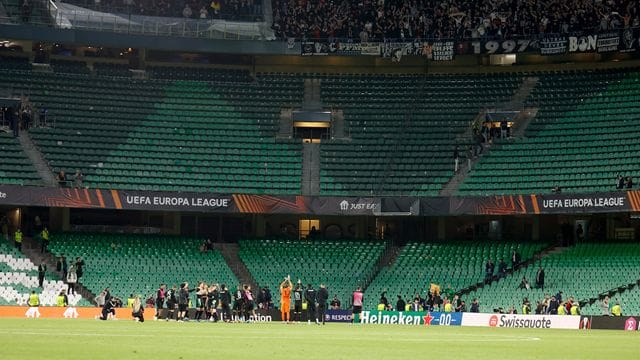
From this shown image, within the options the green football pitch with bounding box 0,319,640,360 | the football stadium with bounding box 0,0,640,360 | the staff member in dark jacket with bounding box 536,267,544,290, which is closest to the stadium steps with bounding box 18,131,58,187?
the football stadium with bounding box 0,0,640,360

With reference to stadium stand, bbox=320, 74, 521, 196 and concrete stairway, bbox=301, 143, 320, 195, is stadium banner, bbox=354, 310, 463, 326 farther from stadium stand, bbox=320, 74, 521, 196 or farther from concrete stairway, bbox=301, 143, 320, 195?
concrete stairway, bbox=301, 143, 320, 195

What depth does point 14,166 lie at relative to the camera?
2559 inches

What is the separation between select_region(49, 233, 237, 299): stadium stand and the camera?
61031 millimetres

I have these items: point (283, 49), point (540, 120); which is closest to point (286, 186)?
point (283, 49)

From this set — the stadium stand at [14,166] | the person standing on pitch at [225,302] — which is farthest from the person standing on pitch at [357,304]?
the stadium stand at [14,166]

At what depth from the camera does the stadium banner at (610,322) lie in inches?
2001

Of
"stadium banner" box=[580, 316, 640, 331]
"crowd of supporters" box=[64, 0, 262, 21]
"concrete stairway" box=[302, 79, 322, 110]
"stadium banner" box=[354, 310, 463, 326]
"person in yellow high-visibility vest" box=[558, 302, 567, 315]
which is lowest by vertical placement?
"stadium banner" box=[354, 310, 463, 326]

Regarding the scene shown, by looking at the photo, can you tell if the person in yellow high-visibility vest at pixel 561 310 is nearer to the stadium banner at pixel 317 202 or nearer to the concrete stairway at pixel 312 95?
the stadium banner at pixel 317 202

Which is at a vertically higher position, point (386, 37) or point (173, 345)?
point (386, 37)

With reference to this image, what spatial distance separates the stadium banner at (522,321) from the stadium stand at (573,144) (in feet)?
41.8

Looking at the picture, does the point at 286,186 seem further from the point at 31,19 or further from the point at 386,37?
the point at 31,19

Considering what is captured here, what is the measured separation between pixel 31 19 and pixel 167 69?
→ 9.65 metres

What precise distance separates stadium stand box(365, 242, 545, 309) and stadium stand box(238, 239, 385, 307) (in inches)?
47.6

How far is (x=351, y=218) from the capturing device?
71562 mm
